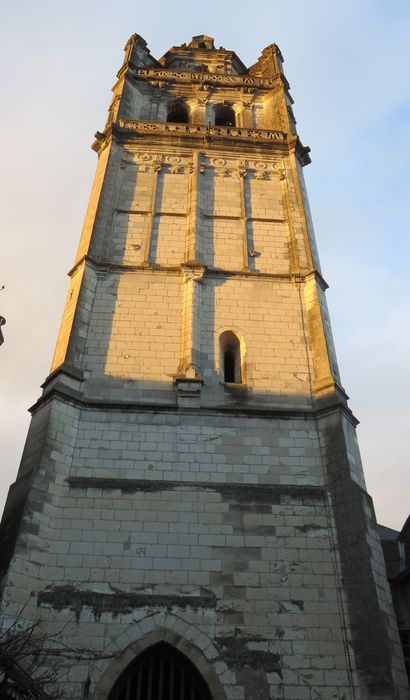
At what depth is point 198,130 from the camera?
19312 mm

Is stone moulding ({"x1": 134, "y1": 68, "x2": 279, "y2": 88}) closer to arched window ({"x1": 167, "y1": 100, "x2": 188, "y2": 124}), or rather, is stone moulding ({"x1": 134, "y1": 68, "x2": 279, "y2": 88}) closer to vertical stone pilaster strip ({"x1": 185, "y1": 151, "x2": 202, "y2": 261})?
arched window ({"x1": 167, "y1": 100, "x2": 188, "y2": 124})

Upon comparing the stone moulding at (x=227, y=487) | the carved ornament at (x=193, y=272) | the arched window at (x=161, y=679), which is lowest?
the arched window at (x=161, y=679)

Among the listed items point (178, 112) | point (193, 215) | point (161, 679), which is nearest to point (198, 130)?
point (178, 112)

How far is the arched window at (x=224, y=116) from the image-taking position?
2233cm

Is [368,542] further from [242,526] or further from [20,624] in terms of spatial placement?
[20,624]

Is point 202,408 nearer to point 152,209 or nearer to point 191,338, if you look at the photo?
point 191,338

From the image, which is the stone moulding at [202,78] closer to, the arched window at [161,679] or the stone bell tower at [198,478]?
the stone bell tower at [198,478]

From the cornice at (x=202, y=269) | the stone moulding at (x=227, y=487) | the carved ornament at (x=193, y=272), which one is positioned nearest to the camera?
the stone moulding at (x=227, y=487)

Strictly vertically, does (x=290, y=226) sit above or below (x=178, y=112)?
below

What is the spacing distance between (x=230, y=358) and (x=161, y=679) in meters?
6.42

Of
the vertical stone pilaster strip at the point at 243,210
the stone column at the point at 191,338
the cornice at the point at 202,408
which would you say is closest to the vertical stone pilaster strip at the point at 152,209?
the stone column at the point at 191,338

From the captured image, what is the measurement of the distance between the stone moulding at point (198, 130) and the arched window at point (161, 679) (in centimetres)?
1426

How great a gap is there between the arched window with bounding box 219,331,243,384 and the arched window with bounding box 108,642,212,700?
5240 millimetres

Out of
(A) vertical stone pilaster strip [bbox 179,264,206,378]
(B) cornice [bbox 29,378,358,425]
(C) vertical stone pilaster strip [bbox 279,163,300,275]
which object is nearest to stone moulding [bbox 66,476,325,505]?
(B) cornice [bbox 29,378,358,425]
